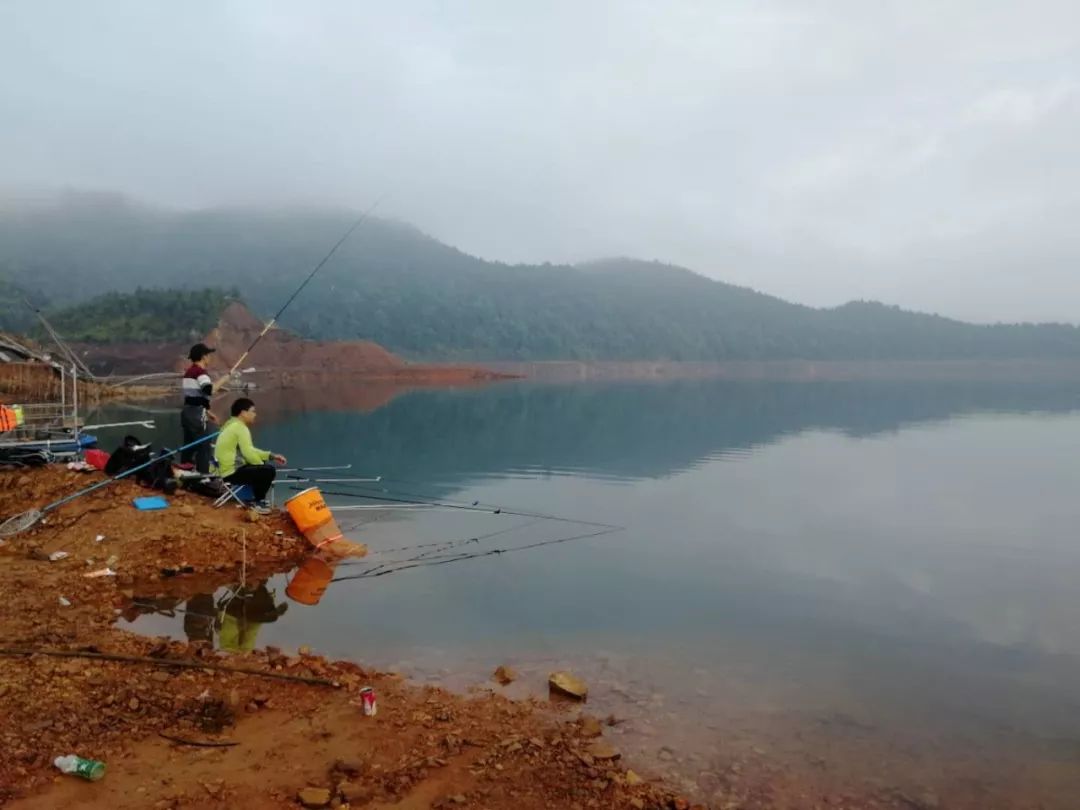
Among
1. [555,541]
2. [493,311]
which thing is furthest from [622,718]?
[493,311]

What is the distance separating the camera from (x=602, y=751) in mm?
5129

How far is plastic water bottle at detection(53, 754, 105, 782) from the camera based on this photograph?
161 inches

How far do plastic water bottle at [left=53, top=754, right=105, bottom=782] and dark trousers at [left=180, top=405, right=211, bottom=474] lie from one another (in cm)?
714

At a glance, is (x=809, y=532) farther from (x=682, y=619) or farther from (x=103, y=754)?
(x=103, y=754)

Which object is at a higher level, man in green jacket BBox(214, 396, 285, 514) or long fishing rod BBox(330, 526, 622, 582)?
man in green jacket BBox(214, 396, 285, 514)

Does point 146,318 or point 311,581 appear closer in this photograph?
point 311,581

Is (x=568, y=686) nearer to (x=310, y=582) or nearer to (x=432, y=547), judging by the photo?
(x=310, y=582)

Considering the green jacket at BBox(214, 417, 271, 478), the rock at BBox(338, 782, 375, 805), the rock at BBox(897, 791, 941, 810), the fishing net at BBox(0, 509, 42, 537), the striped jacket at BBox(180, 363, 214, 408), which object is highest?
the striped jacket at BBox(180, 363, 214, 408)

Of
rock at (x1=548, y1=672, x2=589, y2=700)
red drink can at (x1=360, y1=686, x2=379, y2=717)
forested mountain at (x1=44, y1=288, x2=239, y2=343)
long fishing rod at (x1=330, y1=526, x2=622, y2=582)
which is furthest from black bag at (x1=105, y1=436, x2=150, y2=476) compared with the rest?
forested mountain at (x1=44, y1=288, x2=239, y2=343)

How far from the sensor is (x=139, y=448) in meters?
11.0

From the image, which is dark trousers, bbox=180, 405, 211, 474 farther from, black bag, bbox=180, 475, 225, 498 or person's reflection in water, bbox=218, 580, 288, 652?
person's reflection in water, bbox=218, 580, 288, 652

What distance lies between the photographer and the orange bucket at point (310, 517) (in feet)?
32.7

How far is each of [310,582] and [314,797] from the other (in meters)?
5.13

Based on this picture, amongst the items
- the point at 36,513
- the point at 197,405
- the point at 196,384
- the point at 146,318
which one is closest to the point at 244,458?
the point at 197,405
